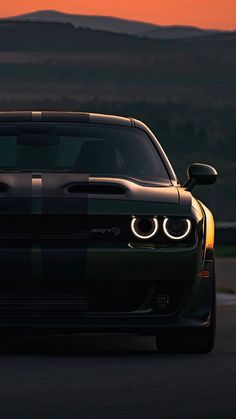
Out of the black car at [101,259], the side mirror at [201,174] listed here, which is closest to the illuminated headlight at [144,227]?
the black car at [101,259]

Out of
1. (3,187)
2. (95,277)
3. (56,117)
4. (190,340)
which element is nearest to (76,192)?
(3,187)

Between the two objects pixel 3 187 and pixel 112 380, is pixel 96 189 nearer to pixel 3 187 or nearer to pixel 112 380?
pixel 3 187

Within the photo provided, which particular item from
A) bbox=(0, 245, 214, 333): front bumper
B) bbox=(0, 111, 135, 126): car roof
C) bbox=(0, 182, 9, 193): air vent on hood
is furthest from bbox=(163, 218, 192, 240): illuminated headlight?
bbox=(0, 111, 135, 126): car roof

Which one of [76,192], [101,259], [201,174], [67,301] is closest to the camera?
[101,259]

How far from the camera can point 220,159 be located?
14600 cm

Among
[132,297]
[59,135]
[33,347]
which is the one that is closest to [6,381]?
[132,297]

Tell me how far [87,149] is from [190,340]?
179 centimetres

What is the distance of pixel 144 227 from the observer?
31.4 feet

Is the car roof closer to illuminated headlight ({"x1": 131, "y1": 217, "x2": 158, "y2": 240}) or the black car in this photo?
the black car

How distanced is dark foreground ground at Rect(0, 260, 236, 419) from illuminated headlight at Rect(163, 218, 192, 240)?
0.81m

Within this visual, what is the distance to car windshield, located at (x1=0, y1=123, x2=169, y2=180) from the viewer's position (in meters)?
10.8

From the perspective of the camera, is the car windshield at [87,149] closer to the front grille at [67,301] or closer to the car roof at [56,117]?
the car roof at [56,117]

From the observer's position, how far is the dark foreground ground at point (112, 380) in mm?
7457

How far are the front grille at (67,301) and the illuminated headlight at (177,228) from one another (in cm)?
37
